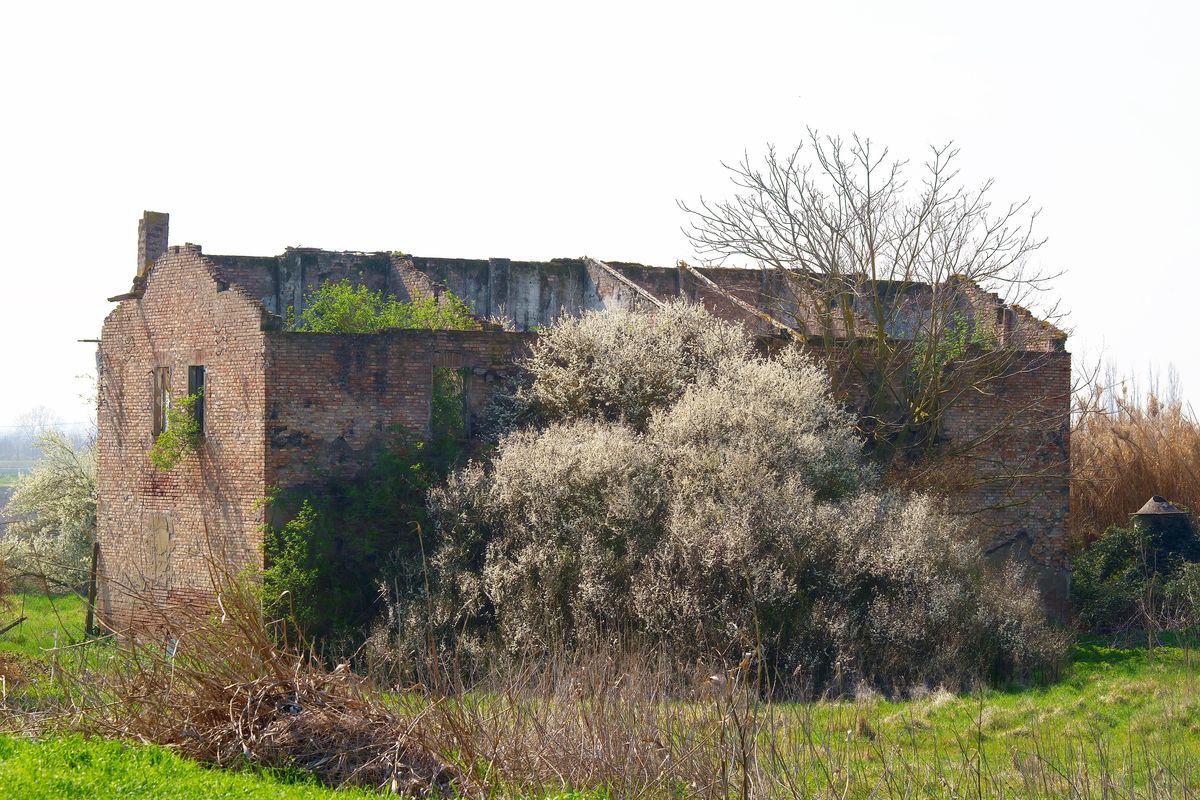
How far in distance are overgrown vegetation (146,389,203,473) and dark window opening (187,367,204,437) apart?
1 centimetres

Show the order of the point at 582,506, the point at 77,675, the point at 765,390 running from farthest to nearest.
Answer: the point at 765,390
the point at 582,506
the point at 77,675

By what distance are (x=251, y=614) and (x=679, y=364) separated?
32.8 feet

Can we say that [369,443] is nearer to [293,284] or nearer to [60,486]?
[293,284]

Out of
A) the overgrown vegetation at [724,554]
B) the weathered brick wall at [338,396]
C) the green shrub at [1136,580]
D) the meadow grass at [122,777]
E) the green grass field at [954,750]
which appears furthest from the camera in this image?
the green shrub at [1136,580]

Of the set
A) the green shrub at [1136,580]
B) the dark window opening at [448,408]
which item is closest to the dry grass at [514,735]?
the dark window opening at [448,408]

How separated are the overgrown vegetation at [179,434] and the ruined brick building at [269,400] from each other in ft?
0.55

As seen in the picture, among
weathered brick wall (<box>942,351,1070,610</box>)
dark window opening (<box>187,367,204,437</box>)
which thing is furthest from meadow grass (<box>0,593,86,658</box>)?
weathered brick wall (<box>942,351,1070,610</box>)

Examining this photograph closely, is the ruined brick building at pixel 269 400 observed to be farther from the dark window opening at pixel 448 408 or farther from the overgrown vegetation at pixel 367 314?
the overgrown vegetation at pixel 367 314

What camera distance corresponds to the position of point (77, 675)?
36.3 feet

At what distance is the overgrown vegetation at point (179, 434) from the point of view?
1806 cm

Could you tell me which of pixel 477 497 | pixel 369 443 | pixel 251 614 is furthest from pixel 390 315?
pixel 251 614

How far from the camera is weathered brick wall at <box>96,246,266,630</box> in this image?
17.1m

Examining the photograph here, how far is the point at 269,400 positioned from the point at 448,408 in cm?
249

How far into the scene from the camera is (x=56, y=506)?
2941 cm
